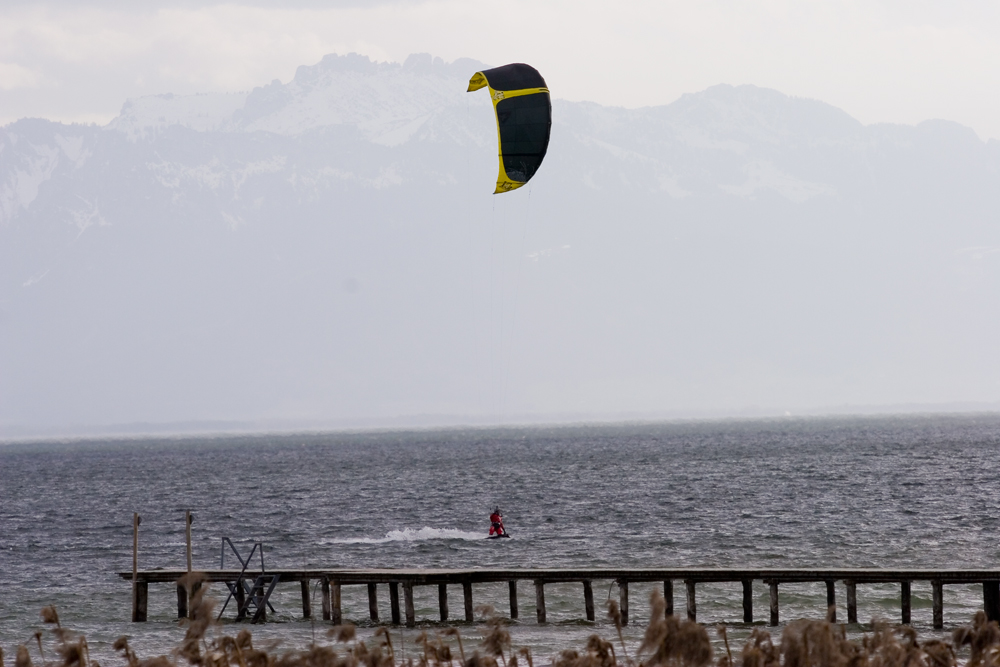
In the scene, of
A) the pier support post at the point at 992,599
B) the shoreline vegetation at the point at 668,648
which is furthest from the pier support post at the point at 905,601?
the shoreline vegetation at the point at 668,648

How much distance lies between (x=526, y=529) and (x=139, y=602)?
2192 cm

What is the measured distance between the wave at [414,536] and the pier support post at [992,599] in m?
23.0

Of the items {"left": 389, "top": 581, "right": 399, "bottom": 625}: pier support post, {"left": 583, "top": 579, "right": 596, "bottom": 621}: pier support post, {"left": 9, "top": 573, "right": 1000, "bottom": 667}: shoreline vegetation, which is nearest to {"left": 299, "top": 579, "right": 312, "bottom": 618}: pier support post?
{"left": 389, "top": 581, "right": 399, "bottom": 625}: pier support post

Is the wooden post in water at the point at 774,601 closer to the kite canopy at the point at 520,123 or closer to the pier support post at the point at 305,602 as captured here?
the pier support post at the point at 305,602

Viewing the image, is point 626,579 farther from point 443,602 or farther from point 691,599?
point 443,602

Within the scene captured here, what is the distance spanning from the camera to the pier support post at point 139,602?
960 inches

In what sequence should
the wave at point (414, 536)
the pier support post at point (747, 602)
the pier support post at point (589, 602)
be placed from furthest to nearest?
the wave at point (414, 536)
the pier support post at point (589, 602)
the pier support post at point (747, 602)

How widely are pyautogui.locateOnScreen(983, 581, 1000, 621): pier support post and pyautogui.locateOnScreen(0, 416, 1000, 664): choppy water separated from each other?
135 centimetres

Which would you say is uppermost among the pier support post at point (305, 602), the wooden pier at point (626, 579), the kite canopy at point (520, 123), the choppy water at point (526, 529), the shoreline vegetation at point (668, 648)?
the kite canopy at point (520, 123)

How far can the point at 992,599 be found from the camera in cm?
2153

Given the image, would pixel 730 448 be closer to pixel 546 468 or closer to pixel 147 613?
pixel 546 468

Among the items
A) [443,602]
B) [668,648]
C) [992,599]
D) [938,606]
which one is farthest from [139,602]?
[668,648]

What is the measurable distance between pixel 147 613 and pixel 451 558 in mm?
12508

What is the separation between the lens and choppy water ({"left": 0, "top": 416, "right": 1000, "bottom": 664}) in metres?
25.7
